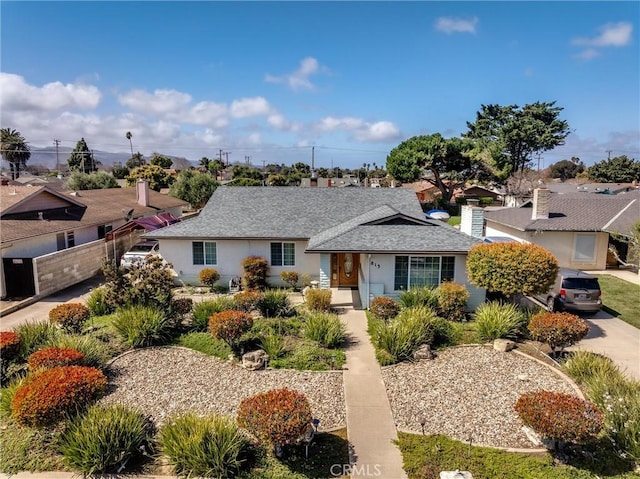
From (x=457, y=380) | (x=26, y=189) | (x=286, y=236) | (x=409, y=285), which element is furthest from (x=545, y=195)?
(x=26, y=189)

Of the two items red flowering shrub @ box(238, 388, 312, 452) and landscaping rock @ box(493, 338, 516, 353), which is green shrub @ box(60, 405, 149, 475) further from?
landscaping rock @ box(493, 338, 516, 353)

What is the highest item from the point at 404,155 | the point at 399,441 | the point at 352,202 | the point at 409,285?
the point at 404,155

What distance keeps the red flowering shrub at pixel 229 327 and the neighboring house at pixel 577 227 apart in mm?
18739

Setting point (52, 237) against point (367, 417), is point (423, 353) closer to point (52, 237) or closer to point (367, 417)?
point (367, 417)

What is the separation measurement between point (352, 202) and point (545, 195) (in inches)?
464

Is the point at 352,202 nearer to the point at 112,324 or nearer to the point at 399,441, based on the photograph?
the point at 112,324

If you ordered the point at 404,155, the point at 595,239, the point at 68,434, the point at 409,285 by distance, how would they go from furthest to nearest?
the point at 404,155 → the point at 595,239 → the point at 409,285 → the point at 68,434

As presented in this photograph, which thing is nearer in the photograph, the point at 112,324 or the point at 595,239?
the point at 112,324

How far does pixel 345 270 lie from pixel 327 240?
323cm

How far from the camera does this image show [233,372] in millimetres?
11969

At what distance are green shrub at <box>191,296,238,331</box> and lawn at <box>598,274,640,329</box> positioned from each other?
1559 centimetres

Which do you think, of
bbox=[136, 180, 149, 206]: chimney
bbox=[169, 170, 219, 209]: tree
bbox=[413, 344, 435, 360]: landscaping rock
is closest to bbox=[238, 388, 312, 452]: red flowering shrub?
bbox=[413, 344, 435, 360]: landscaping rock

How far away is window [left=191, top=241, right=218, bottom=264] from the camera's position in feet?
69.9

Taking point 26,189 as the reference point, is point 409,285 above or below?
below
